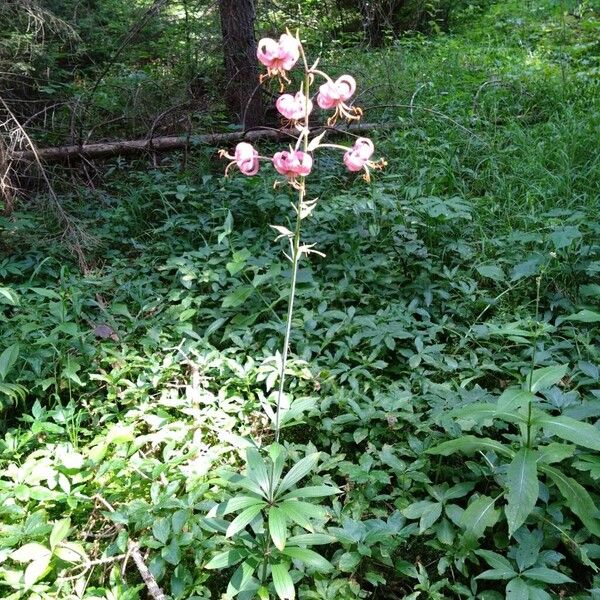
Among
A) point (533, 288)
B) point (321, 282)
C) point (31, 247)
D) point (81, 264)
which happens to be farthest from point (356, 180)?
point (31, 247)

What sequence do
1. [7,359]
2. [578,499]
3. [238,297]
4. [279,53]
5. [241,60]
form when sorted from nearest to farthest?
[279,53]
[578,499]
[7,359]
[238,297]
[241,60]

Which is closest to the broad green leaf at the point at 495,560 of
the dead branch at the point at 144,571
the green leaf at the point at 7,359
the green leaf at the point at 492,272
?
the dead branch at the point at 144,571

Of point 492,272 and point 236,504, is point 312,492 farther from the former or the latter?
point 492,272

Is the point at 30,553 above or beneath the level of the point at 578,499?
beneath

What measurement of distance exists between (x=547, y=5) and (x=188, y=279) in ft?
26.2

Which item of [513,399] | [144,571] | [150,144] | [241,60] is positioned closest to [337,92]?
[513,399]

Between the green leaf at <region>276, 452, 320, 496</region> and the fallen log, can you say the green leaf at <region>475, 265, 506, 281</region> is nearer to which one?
the green leaf at <region>276, 452, 320, 496</region>

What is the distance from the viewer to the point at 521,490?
1739 mm

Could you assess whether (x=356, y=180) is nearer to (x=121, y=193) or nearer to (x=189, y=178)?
(x=189, y=178)

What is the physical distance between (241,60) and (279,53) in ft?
13.9

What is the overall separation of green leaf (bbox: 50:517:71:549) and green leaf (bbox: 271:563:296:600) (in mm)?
Answer: 774

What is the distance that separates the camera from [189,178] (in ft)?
15.5

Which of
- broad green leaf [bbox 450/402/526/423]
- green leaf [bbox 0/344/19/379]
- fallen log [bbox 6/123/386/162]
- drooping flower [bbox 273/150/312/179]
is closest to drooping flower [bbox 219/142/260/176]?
drooping flower [bbox 273/150/312/179]

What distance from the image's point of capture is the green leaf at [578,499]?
1788 millimetres
